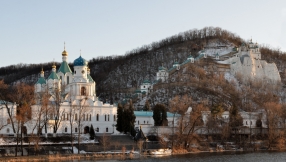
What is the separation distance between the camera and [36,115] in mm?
45406

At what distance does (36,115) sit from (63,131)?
16.1 feet

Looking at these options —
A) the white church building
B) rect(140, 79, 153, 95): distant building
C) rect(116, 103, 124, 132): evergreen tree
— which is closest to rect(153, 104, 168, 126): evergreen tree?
the white church building

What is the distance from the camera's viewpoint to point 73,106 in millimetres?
48625

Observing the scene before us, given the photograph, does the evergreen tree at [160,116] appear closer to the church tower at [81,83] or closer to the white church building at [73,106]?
the white church building at [73,106]

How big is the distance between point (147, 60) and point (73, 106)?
73652 millimetres

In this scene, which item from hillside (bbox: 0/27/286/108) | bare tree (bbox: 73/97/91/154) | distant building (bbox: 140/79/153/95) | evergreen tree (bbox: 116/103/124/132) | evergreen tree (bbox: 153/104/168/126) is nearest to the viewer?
bare tree (bbox: 73/97/91/154)

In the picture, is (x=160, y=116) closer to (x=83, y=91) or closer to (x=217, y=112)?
(x=217, y=112)

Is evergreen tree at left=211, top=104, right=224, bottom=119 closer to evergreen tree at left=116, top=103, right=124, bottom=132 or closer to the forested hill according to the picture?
evergreen tree at left=116, top=103, right=124, bottom=132

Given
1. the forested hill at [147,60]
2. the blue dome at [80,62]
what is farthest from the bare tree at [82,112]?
Result: the forested hill at [147,60]

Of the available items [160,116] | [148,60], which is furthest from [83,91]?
[148,60]

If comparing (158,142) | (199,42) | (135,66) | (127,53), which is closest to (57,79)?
(158,142)

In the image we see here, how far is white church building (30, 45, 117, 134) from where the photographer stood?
47.8 meters

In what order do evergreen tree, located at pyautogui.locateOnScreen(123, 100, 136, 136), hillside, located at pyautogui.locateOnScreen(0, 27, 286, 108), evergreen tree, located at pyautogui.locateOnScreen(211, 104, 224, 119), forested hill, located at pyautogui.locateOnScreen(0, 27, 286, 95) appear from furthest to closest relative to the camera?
forested hill, located at pyautogui.locateOnScreen(0, 27, 286, 95)
hillside, located at pyautogui.locateOnScreen(0, 27, 286, 108)
evergreen tree, located at pyautogui.locateOnScreen(211, 104, 224, 119)
evergreen tree, located at pyautogui.locateOnScreen(123, 100, 136, 136)

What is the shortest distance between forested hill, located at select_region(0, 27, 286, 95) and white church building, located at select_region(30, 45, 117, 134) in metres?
47.6
